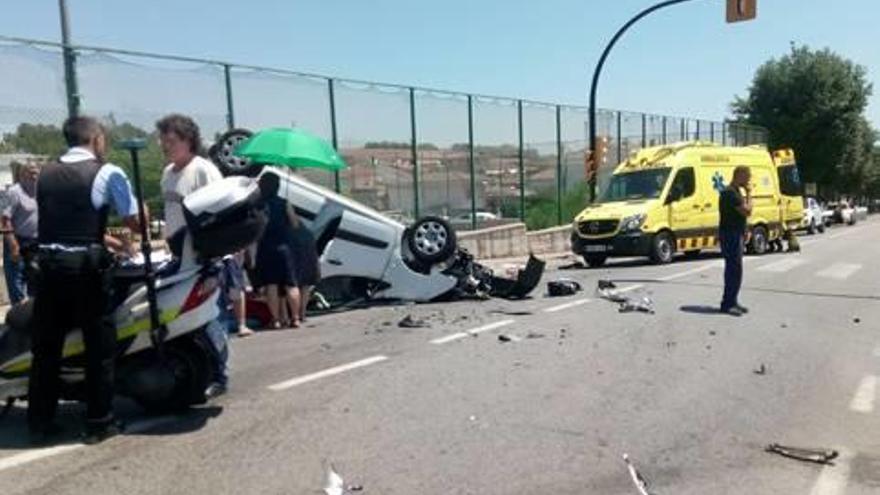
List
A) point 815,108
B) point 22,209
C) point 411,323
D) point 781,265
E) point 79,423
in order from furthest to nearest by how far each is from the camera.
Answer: point 815,108 → point 781,265 → point 411,323 → point 22,209 → point 79,423

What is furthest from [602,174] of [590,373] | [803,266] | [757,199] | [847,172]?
[847,172]

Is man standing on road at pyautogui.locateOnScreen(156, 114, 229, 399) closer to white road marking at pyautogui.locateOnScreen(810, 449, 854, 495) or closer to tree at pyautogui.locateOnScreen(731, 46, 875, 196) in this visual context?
white road marking at pyautogui.locateOnScreen(810, 449, 854, 495)

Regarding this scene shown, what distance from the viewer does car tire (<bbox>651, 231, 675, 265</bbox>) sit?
20.4 m

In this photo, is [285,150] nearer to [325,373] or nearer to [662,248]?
[325,373]

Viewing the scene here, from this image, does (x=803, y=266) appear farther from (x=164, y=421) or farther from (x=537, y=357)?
(x=164, y=421)

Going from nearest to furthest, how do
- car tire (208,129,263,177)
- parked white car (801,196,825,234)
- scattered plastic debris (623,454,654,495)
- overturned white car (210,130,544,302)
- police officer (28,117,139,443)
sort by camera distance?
scattered plastic debris (623,454,654,495)
police officer (28,117,139,443)
car tire (208,129,263,177)
overturned white car (210,130,544,302)
parked white car (801,196,825,234)

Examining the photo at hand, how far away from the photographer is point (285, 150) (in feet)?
31.9

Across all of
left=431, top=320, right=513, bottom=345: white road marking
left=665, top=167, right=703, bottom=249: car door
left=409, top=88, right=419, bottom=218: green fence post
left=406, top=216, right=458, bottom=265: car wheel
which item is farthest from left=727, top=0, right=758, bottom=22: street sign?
left=431, top=320, right=513, bottom=345: white road marking

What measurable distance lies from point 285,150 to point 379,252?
212 cm

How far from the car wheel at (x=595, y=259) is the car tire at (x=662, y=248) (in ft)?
3.37

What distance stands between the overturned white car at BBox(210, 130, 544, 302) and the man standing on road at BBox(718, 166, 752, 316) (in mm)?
2431

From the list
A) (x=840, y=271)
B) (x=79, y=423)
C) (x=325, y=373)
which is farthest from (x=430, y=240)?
(x=840, y=271)

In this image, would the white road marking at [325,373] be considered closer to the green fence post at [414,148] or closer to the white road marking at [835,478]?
the white road marking at [835,478]

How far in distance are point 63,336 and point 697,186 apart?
59.2 feet
